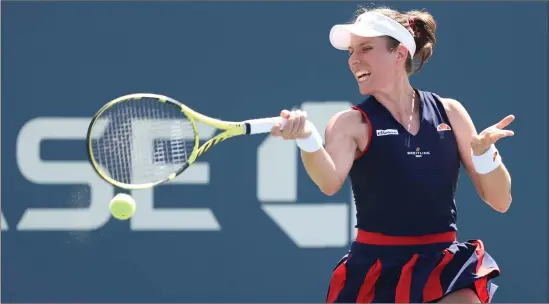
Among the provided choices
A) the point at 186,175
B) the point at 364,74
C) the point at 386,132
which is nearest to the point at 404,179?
the point at 386,132

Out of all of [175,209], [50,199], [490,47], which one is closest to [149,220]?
[175,209]

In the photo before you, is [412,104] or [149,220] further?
[149,220]

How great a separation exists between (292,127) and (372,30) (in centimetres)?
51

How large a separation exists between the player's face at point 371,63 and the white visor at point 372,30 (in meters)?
0.03

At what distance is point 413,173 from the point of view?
10.3ft

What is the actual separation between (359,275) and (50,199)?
2.30 m

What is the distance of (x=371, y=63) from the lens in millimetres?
3234

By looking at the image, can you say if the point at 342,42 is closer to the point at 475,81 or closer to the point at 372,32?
the point at 372,32

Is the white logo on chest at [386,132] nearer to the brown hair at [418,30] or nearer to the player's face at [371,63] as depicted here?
the player's face at [371,63]

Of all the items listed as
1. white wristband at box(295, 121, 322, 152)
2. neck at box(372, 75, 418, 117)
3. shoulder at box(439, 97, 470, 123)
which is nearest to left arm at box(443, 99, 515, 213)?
shoulder at box(439, 97, 470, 123)

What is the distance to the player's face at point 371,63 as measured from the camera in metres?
3.24

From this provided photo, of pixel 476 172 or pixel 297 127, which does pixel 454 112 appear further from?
pixel 297 127

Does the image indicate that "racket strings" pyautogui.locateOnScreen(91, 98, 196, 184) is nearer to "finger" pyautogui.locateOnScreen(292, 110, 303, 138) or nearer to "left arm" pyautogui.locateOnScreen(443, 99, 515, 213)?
"finger" pyautogui.locateOnScreen(292, 110, 303, 138)

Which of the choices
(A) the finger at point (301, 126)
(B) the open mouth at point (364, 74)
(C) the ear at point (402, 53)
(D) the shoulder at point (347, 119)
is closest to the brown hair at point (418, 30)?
(C) the ear at point (402, 53)
